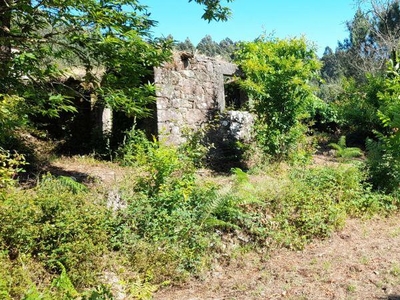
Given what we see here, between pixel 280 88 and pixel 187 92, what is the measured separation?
2.12 meters

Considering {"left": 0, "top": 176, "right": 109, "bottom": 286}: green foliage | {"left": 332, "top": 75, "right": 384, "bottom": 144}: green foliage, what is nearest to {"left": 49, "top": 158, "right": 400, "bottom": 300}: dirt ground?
{"left": 0, "top": 176, "right": 109, "bottom": 286}: green foliage

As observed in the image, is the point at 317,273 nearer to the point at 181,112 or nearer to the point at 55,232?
the point at 55,232

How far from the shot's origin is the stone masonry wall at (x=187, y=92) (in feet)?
28.1

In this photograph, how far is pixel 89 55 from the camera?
6289 mm

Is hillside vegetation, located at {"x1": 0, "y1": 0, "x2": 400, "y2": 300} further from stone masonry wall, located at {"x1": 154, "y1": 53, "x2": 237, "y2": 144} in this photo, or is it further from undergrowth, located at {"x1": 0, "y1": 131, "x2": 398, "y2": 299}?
stone masonry wall, located at {"x1": 154, "y1": 53, "x2": 237, "y2": 144}

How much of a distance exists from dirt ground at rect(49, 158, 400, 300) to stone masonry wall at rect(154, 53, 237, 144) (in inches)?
→ 145

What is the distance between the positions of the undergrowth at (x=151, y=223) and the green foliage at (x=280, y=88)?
74.6 inches

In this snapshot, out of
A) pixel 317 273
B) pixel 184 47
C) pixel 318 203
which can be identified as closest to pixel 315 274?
pixel 317 273

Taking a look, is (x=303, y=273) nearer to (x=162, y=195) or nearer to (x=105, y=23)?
(x=162, y=195)

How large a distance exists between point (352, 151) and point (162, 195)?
4.98m

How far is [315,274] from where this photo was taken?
485 centimetres

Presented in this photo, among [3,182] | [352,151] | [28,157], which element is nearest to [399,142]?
[3,182]

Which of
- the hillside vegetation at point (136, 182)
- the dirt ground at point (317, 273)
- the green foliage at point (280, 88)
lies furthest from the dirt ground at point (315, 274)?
the green foliage at point (280, 88)

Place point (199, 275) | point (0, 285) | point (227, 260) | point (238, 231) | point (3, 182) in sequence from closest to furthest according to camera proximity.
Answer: point (0, 285) → point (3, 182) → point (199, 275) → point (227, 260) → point (238, 231)
